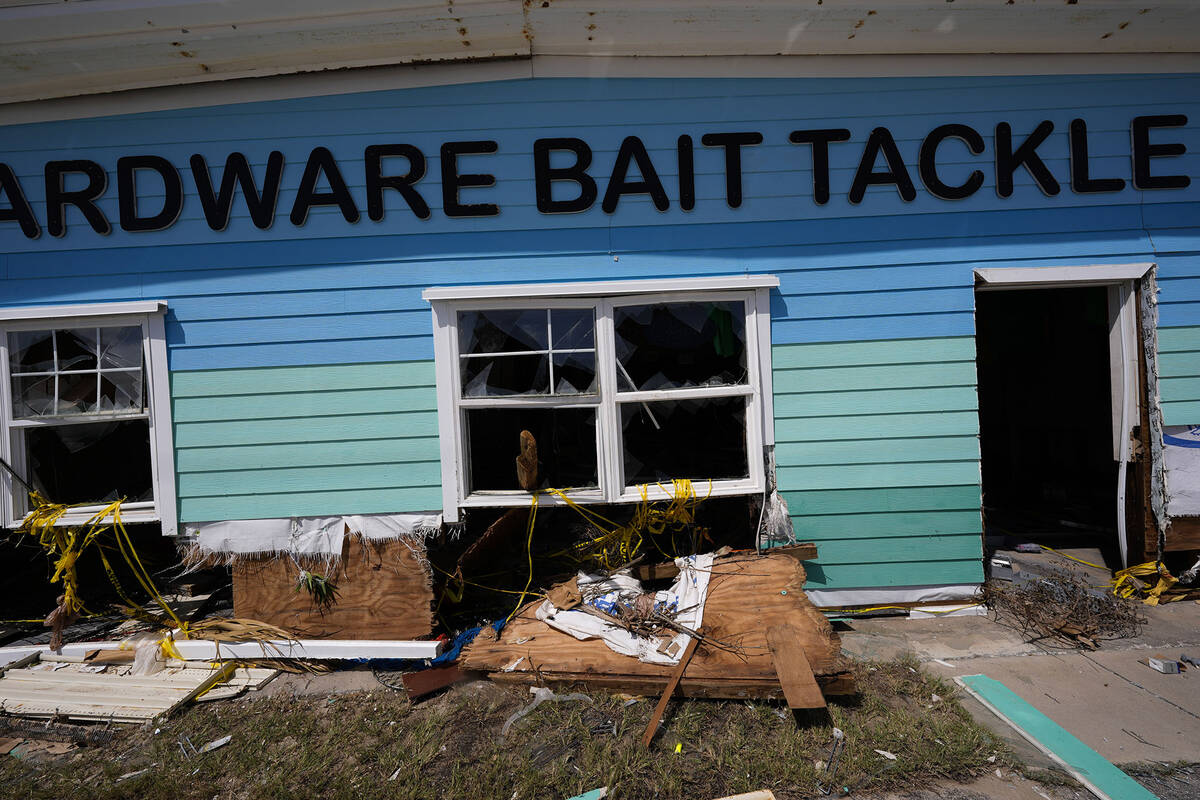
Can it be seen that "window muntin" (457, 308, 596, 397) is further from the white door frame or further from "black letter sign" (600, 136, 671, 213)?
the white door frame

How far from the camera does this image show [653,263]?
4.19 m

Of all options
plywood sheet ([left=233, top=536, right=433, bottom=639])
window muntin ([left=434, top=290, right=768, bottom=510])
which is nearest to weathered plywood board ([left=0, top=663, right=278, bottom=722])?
plywood sheet ([left=233, top=536, right=433, bottom=639])

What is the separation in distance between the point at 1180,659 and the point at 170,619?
6597mm

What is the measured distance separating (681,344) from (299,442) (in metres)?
2.75

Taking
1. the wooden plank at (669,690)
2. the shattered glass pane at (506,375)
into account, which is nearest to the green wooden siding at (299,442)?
the shattered glass pane at (506,375)

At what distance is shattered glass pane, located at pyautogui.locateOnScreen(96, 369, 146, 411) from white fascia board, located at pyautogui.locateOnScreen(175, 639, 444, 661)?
167 centimetres

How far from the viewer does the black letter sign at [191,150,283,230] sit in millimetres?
4117

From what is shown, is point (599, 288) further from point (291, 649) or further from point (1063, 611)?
point (1063, 611)

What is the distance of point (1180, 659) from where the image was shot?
358 centimetres

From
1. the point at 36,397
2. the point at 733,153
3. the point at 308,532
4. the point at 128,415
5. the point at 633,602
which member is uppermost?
the point at 733,153

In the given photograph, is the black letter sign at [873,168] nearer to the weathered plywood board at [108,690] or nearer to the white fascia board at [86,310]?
the white fascia board at [86,310]

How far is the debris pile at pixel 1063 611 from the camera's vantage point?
12.8 ft

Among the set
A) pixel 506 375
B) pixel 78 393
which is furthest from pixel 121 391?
pixel 506 375

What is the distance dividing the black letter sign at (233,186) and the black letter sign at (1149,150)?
6.07 meters
